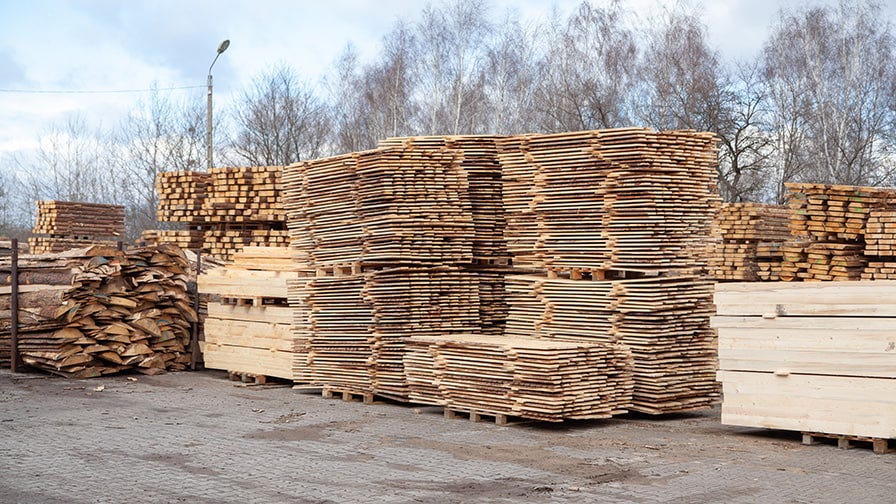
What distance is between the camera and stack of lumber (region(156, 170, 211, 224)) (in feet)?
69.2

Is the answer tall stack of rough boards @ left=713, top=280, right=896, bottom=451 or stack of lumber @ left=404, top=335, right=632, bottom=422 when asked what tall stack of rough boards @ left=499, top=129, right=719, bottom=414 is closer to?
stack of lumber @ left=404, top=335, right=632, bottom=422

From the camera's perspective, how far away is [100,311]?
16.3m

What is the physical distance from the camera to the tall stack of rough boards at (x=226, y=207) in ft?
66.3

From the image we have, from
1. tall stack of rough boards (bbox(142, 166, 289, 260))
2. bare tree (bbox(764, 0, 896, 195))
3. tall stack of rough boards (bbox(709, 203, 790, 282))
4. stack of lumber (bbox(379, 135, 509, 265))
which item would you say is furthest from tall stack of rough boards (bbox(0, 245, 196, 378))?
bare tree (bbox(764, 0, 896, 195))

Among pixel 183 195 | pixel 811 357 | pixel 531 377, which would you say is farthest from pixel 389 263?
pixel 183 195

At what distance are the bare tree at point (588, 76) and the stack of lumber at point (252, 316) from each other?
808 inches

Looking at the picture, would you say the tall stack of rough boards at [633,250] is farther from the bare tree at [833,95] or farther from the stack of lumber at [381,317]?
the bare tree at [833,95]

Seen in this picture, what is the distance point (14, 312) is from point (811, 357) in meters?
12.0

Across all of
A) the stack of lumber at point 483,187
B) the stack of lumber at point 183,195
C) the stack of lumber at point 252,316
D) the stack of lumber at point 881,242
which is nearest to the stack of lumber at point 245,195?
the stack of lumber at point 183,195

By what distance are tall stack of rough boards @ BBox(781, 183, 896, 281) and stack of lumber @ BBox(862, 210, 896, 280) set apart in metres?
0.04

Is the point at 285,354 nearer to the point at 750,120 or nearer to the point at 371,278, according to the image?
the point at 371,278

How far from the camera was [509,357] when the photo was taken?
11.2 metres

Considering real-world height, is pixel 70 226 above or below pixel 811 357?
above

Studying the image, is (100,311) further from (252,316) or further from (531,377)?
(531,377)
